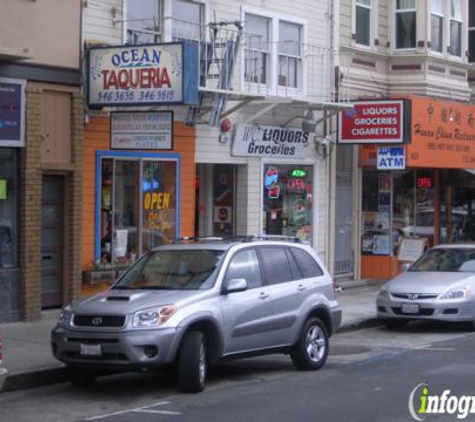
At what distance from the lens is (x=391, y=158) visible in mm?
23000

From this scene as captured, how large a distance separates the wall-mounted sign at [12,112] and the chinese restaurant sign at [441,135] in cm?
965

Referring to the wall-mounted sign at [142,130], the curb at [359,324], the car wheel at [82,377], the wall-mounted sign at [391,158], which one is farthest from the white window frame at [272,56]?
the car wheel at [82,377]

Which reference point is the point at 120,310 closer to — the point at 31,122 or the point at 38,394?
the point at 38,394

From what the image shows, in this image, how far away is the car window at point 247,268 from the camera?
40.3 feet

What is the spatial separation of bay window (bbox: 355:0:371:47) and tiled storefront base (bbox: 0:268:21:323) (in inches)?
449

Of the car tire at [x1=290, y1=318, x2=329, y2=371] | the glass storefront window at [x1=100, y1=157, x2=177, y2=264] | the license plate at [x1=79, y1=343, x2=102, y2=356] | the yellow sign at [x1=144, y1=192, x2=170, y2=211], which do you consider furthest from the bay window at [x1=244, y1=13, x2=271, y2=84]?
the license plate at [x1=79, y1=343, x2=102, y2=356]

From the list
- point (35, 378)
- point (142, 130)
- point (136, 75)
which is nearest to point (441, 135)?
point (142, 130)

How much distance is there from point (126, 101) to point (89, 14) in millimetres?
1900

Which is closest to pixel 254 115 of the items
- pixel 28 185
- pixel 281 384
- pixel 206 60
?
pixel 206 60

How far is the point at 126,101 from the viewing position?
16484 mm

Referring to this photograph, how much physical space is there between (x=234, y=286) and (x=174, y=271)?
0.90 m

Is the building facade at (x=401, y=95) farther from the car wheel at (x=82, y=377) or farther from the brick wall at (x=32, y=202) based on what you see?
the car wheel at (x=82, y=377)

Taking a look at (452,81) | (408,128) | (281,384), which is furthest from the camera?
(452,81)

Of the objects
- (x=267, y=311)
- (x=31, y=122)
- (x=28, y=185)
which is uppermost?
(x=31, y=122)
